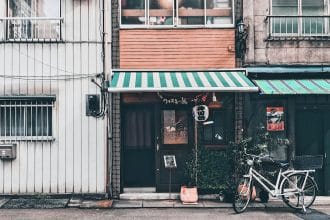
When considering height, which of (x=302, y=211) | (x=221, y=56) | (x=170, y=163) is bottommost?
(x=302, y=211)

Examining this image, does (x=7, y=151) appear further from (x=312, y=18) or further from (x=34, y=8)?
(x=312, y=18)

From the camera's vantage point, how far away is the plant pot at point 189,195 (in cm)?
1280

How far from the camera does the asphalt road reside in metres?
11.3

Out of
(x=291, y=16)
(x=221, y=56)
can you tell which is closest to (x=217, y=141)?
(x=221, y=56)

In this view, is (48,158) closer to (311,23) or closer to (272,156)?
(272,156)

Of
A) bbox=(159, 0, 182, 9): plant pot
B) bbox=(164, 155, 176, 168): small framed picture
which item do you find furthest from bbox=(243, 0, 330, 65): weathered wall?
bbox=(164, 155, 176, 168): small framed picture

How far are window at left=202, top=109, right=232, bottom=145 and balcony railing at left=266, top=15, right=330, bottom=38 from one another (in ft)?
9.24

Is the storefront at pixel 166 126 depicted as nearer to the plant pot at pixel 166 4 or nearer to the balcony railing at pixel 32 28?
the plant pot at pixel 166 4

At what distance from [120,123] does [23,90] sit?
290cm

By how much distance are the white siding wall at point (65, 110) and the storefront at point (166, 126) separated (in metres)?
0.81

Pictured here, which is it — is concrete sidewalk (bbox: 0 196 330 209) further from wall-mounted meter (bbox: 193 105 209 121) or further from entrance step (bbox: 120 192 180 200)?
wall-mounted meter (bbox: 193 105 209 121)

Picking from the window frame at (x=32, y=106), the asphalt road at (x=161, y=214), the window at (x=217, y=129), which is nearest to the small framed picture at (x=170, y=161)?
the window at (x=217, y=129)

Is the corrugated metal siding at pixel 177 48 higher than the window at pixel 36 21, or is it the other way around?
the window at pixel 36 21

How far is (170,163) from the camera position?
13359 millimetres
